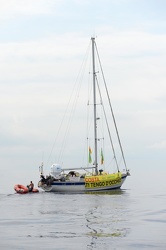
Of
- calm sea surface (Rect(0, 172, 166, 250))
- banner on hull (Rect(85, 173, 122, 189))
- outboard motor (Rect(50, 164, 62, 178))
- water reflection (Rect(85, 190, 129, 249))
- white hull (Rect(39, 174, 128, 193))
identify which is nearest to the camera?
calm sea surface (Rect(0, 172, 166, 250))

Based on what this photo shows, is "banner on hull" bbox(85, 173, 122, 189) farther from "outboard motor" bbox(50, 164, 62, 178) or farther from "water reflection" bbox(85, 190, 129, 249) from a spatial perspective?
"water reflection" bbox(85, 190, 129, 249)

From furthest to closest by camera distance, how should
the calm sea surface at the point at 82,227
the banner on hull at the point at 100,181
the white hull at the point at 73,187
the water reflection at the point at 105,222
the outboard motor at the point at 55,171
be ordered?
the outboard motor at the point at 55,171
the white hull at the point at 73,187
the banner on hull at the point at 100,181
the water reflection at the point at 105,222
the calm sea surface at the point at 82,227

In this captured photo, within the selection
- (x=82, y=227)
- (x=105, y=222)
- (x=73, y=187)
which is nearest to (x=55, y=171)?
(x=73, y=187)

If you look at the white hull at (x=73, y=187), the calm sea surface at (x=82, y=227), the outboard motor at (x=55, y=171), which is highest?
the outboard motor at (x=55, y=171)

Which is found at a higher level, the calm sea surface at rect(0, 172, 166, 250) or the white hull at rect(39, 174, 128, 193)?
the white hull at rect(39, 174, 128, 193)

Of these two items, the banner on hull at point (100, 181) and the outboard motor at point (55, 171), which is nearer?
the banner on hull at point (100, 181)

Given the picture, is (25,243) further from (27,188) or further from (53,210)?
(27,188)

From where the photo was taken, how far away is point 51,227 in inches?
1258

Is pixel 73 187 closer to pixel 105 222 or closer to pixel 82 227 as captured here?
pixel 105 222

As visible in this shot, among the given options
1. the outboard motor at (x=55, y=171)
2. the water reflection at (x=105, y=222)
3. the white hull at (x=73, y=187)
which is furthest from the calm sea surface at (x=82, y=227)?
the outboard motor at (x=55, y=171)

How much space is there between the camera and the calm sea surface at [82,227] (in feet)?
83.9

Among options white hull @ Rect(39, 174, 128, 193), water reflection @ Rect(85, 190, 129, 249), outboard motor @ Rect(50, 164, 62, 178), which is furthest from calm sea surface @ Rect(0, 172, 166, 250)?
outboard motor @ Rect(50, 164, 62, 178)

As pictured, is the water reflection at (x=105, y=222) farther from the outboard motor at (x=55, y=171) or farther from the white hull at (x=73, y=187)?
the outboard motor at (x=55, y=171)

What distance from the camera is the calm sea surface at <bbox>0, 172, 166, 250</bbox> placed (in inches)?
1007
